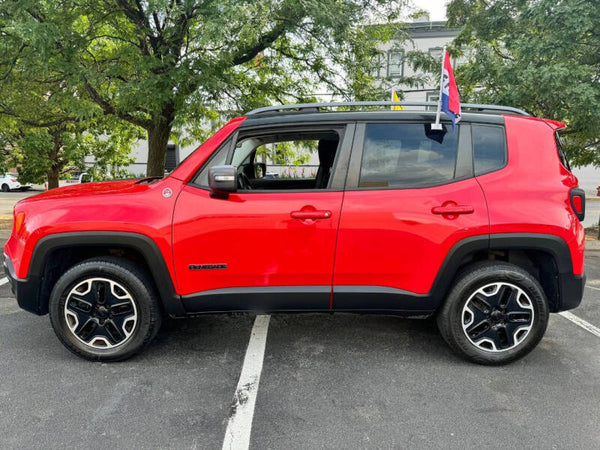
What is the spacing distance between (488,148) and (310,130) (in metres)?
1.31

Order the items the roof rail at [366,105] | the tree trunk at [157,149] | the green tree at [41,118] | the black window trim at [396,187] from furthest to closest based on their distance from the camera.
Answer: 1. the tree trunk at [157,149]
2. the green tree at [41,118]
3. the roof rail at [366,105]
4. the black window trim at [396,187]

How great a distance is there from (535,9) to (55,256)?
7916 millimetres

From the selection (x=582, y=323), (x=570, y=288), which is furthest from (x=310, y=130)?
(x=582, y=323)

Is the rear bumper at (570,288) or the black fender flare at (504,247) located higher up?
the black fender flare at (504,247)

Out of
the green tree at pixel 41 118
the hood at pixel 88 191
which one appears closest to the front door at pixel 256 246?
the hood at pixel 88 191

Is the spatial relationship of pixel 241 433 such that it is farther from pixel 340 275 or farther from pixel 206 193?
pixel 206 193

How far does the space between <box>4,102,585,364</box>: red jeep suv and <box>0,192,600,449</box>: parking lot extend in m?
0.28

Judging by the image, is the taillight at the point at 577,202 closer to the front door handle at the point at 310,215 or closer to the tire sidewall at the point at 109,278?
the front door handle at the point at 310,215

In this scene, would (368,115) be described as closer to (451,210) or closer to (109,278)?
(451,210)

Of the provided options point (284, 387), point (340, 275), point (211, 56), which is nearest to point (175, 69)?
point (211, 56)

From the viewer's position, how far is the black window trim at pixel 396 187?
10.1ft

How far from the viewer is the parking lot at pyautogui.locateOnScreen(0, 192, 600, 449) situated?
2357mm

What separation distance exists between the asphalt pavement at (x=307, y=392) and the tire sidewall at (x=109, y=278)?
11 cm

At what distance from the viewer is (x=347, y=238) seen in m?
3.04
